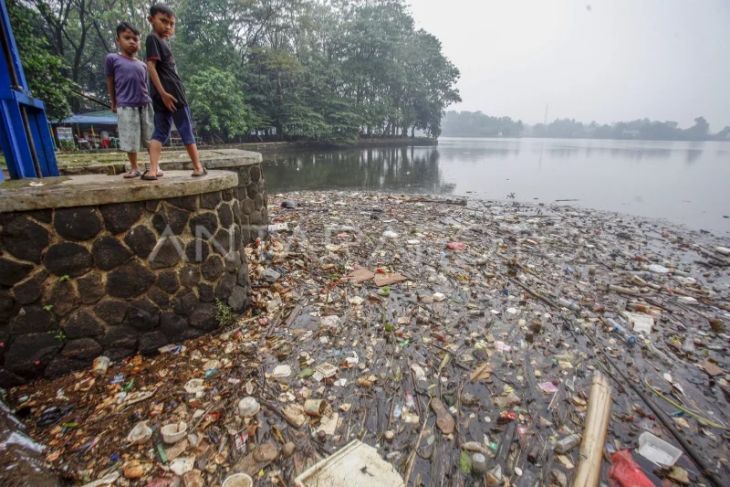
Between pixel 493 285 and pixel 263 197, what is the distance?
318 centimetres

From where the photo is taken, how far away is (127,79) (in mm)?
2477

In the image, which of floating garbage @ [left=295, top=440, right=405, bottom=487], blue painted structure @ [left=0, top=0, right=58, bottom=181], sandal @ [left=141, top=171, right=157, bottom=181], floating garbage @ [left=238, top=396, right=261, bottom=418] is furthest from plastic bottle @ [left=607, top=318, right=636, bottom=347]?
blue painted structure @ [left=0, top=0, right=58, bottom=181]

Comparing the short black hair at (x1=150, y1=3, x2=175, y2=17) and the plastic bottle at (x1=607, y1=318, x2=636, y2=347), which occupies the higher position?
the short black hair at (x1=150, y1=3, x2=175, y2=17)

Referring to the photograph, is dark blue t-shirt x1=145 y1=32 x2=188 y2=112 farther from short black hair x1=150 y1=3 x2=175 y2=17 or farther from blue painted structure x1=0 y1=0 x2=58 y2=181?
blue painted structure x1=0 y1=0 x2=58 y2=181

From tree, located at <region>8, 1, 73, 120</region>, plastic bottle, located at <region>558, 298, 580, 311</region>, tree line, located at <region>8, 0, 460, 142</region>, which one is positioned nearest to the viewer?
plastic bottle, located at <region>558, 298, 580, 311</region>

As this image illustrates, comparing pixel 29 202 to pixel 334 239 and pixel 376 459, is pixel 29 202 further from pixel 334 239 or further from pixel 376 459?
pixel 334 239

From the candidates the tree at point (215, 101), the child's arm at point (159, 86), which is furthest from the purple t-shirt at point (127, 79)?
the tree at point (215, 101)

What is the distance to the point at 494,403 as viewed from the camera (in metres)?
2.03

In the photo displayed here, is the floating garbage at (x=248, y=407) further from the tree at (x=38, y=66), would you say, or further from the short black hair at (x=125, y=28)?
the tree at (x=38, y=66)

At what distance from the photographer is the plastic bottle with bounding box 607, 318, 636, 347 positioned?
8.66 ft

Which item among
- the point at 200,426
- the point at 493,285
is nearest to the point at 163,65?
the point at 200,426

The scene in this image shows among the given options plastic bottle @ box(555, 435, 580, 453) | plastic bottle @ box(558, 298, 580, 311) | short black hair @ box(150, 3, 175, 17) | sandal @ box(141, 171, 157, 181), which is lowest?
plastic bottle @ box(555, 435, 580, 453)

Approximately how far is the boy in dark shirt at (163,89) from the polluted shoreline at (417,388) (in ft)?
4.50

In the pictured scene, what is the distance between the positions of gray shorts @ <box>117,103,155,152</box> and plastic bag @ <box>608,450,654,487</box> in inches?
143
